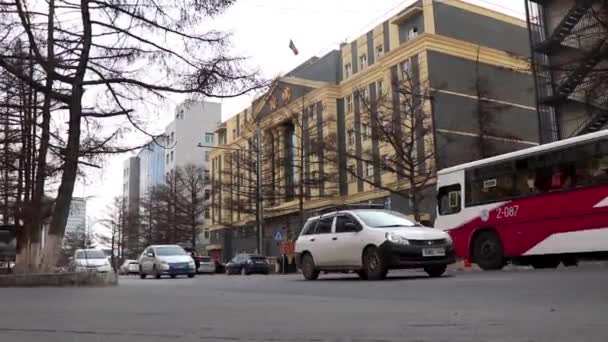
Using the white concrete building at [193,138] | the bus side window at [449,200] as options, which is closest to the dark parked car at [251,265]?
the bus side window at [449,200]

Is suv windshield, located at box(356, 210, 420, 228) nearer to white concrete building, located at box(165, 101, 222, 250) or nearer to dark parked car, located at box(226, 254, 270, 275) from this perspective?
dark parked car, located at box(226, 254, 270, 275)

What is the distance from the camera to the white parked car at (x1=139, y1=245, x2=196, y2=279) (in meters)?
29.9

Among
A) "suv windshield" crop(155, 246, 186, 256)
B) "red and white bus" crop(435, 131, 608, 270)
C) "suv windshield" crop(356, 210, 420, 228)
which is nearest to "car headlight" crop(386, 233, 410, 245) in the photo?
"suv windshield" crop(356, 210, 420, 228)

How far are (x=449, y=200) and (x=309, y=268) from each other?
5.45 metres

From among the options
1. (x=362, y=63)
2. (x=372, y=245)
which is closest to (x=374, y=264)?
(x=372, y=245)

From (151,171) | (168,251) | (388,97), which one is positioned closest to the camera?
(168,251)

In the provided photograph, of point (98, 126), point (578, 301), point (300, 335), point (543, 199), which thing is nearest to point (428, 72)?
point (543, 199)

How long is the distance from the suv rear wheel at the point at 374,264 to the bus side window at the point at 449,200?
5.55m

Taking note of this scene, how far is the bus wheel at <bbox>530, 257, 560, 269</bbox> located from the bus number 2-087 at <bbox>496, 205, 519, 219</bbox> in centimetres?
160

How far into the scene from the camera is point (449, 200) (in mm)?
19719

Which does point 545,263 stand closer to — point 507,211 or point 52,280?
point 507,211

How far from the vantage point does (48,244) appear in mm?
15844

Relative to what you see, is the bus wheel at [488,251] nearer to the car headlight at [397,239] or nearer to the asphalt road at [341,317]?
the car headlight at [397,239]

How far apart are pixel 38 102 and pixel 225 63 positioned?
241 inches
